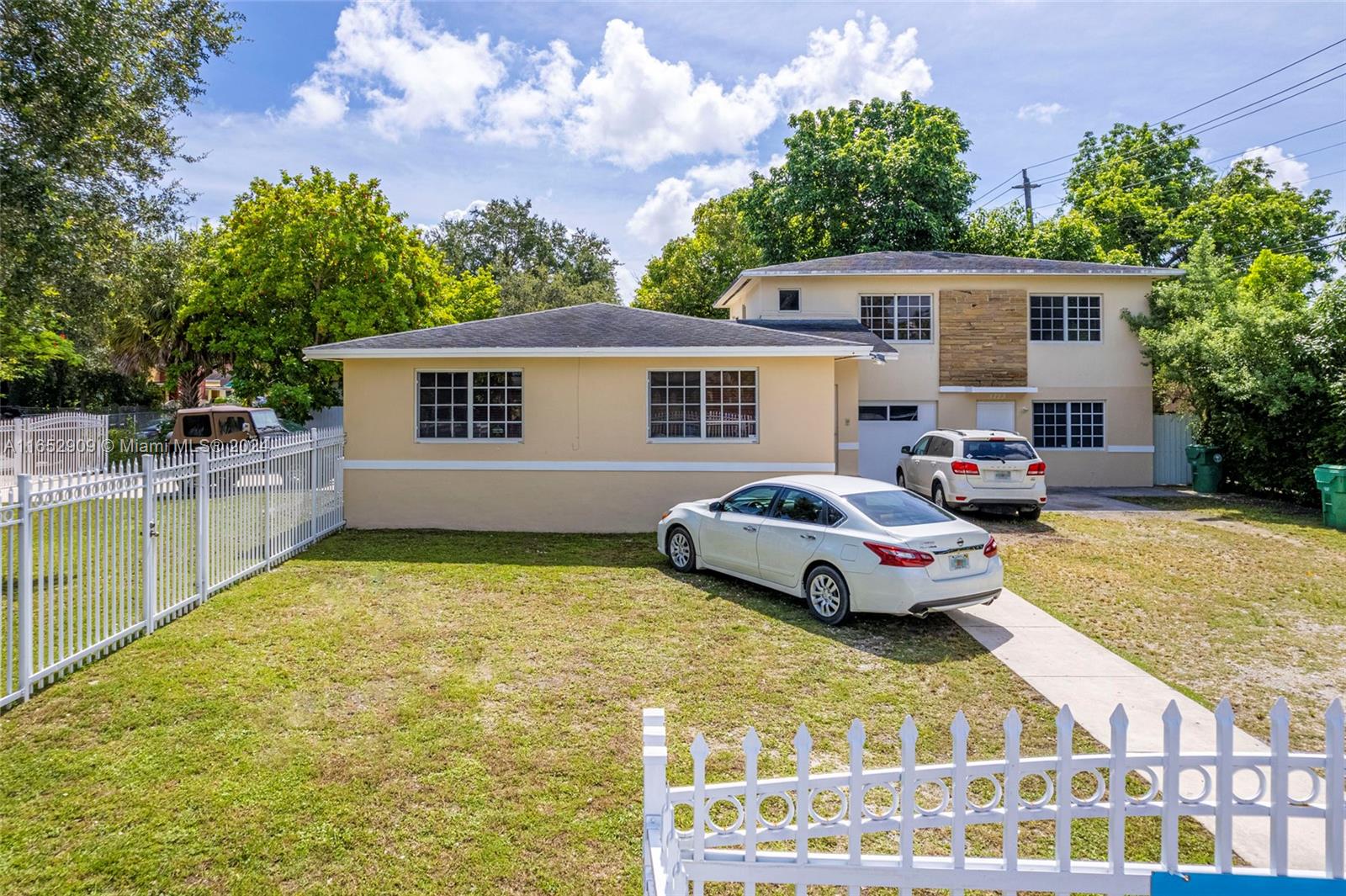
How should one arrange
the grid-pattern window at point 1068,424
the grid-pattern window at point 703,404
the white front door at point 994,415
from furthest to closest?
the grid-pattern window at point 1068,424 < the white front door at point 994,415 < the grid-pattern window at point 703,404

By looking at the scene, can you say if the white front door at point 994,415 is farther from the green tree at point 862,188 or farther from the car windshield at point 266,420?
the car windshield at point 266,420

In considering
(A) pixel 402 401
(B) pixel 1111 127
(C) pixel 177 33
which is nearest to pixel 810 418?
(A) pixel 402 401

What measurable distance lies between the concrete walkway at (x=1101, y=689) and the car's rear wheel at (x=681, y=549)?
11.3ft

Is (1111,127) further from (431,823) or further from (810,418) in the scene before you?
(431,823)

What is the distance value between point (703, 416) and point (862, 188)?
22.6 meters

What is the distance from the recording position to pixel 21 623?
19.5ft

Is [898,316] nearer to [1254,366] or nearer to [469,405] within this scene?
[1254,366]

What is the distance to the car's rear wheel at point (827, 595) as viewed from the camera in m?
8.01

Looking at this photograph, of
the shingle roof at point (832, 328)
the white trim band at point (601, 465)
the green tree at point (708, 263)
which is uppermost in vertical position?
the green tree at point (708, 263)

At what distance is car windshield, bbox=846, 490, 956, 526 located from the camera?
318 inches

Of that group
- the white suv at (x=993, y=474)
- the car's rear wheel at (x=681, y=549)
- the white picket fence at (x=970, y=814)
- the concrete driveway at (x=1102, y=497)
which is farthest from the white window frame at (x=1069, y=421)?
the white picket fence at (x=970, y=814)

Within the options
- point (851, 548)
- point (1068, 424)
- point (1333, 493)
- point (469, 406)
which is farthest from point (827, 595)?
point (1068, 424)

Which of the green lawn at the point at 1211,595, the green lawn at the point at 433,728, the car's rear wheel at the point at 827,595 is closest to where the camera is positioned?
the green lawn at the point at 433,728

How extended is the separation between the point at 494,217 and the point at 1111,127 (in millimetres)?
40646
